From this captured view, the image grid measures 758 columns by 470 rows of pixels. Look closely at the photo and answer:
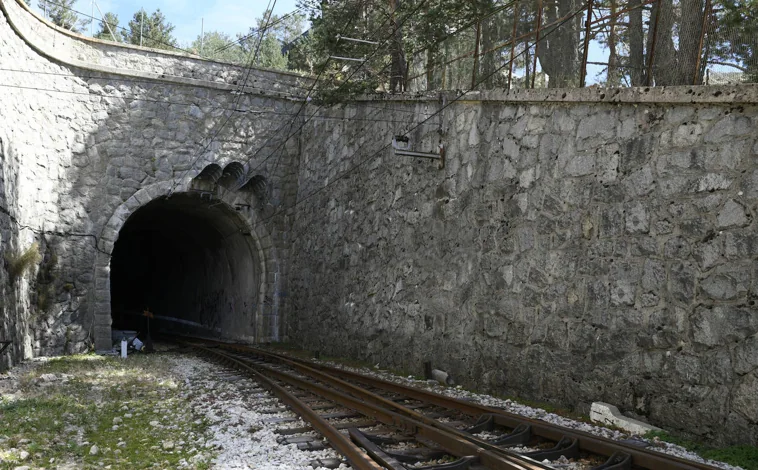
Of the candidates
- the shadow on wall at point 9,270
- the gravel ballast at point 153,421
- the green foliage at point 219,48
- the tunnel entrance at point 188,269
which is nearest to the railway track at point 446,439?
the gravel ballast at point 153,421

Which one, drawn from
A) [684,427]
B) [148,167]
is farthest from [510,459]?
[148,167]

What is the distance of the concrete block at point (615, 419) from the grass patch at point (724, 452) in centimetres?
14

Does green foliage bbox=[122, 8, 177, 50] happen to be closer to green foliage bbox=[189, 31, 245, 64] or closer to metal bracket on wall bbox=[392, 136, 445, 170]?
green foliage bbox=[189, 31, 245, 64]

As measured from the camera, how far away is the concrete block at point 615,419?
6195 mm

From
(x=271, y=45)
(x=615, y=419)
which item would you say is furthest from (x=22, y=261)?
(x=271, y=45)

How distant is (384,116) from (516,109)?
4471mm

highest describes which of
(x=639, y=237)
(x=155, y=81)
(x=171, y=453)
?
(x=155, y=81)

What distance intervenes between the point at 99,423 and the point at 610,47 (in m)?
8.15

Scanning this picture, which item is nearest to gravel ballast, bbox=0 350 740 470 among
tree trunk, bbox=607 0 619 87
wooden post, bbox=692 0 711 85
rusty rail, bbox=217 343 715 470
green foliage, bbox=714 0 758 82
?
rusty rail, bbox=217 343 715 470

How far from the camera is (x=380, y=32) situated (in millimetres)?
14727

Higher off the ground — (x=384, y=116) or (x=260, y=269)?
(x=384, y=116)

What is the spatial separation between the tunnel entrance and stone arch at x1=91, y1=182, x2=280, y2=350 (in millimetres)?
274

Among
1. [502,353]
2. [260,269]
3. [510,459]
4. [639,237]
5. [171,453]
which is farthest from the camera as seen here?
[260,269]

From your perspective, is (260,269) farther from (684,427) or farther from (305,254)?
(684,427)
